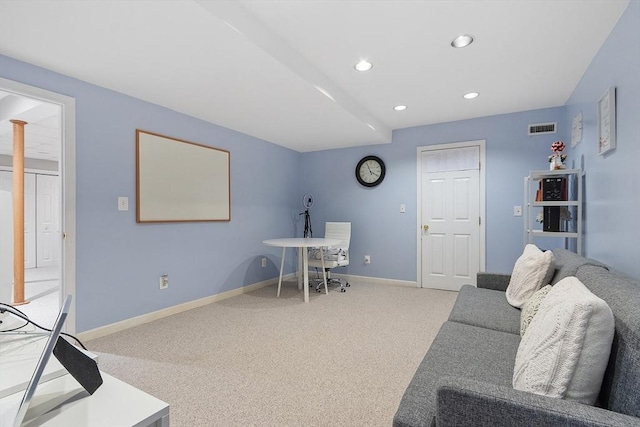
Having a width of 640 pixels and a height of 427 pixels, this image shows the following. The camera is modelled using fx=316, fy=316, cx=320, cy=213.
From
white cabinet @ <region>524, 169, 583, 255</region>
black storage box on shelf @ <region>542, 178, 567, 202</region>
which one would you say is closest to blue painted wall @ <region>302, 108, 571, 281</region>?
white cabinet @ <region>524, 169, 583, 255</region>

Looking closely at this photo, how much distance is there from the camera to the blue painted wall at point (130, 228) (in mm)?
2635

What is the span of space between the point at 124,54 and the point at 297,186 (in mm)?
3490

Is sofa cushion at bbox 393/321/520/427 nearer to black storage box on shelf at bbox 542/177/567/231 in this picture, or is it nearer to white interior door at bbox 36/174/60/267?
black storage box on shelf at bbox 542/177/567/231

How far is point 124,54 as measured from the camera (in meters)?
2.23

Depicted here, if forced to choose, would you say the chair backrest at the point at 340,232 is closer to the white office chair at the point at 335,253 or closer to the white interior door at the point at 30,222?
the white office chair at the point at 335,253

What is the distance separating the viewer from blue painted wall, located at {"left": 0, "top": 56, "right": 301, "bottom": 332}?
8.64 feet

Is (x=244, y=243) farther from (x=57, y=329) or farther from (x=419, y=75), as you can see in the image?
(x=57, y=329)

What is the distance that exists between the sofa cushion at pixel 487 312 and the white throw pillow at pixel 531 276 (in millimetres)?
87

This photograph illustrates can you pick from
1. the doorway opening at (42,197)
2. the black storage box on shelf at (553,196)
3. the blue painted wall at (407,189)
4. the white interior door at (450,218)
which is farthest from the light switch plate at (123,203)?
the black storage box on shelf at (553,196)

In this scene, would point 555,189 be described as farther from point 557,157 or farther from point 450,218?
point 450,218

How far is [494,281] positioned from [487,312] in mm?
799

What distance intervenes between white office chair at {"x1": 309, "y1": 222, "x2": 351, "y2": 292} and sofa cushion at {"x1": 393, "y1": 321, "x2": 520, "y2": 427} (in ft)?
8.46

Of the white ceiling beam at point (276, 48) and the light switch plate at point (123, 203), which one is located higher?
the white ceiling beam at point (276, 48)

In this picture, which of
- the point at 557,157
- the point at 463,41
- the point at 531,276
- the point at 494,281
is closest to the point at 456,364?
the point at 531,276
